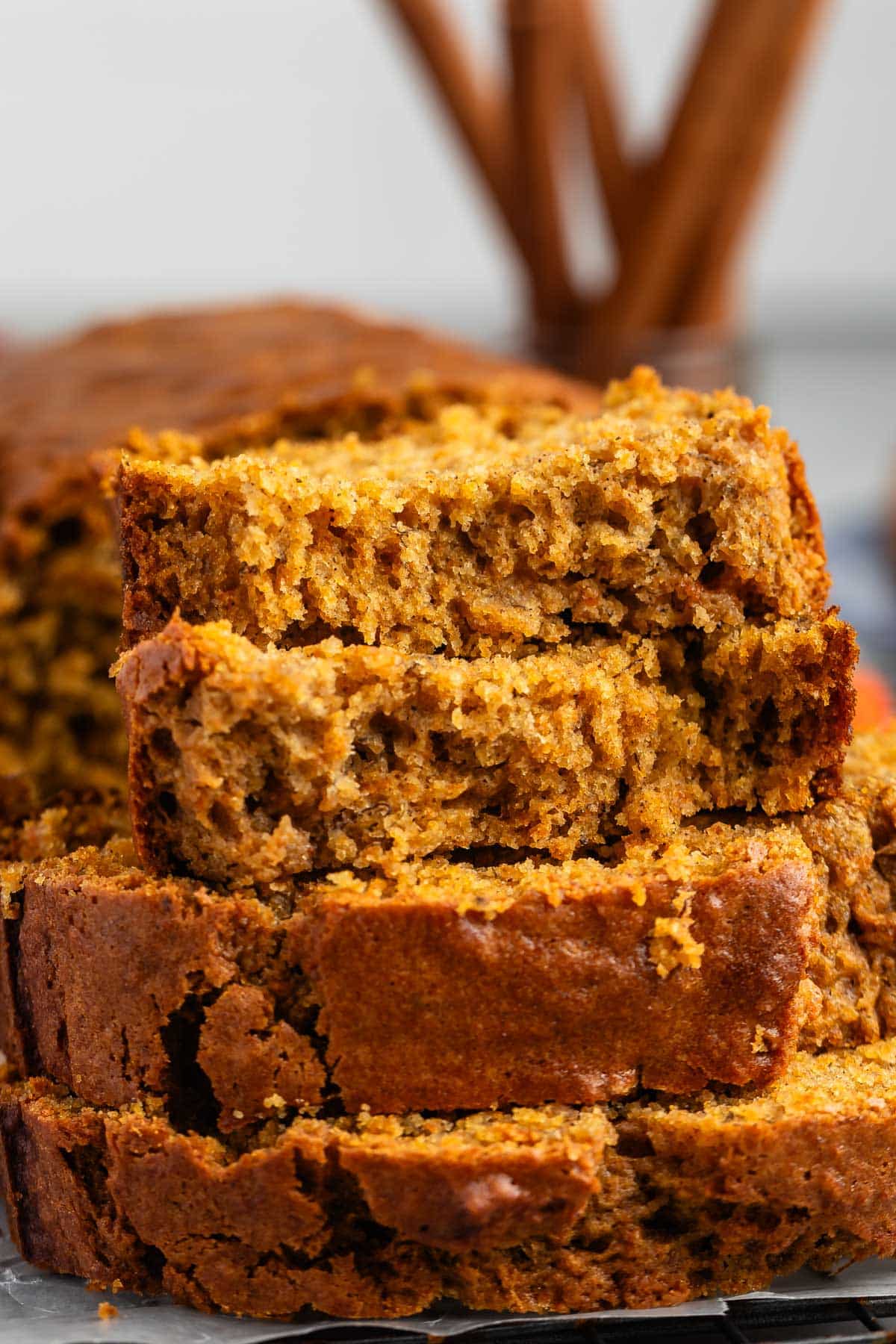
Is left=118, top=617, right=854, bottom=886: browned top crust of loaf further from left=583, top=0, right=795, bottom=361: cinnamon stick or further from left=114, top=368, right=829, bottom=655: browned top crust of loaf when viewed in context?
left=583, top=0, right=795, bottom=361: cinnamon stick

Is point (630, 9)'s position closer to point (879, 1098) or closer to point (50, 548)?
point (50, 548)

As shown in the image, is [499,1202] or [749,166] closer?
[499,1202]

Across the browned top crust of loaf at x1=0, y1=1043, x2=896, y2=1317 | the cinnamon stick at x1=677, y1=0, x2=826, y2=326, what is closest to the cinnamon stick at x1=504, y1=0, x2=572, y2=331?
the cinnamon stick at x1=677, y1=0, x2=826, y2=326

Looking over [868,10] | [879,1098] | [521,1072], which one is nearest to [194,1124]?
[521,1072]

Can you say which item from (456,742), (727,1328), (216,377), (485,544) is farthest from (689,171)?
(727,1328)

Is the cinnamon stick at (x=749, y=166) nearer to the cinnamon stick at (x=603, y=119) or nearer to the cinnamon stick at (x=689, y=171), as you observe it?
the cinnamon stick at (x=689, y=171)

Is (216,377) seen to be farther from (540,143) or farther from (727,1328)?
(727,1328)

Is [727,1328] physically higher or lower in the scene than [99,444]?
lower

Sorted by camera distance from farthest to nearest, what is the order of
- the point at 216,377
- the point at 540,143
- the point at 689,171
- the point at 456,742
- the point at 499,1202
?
the point at 540,143 → the point at 689,171 → the point at 216,377 → the point at 456,742 → the point at 499,1202
